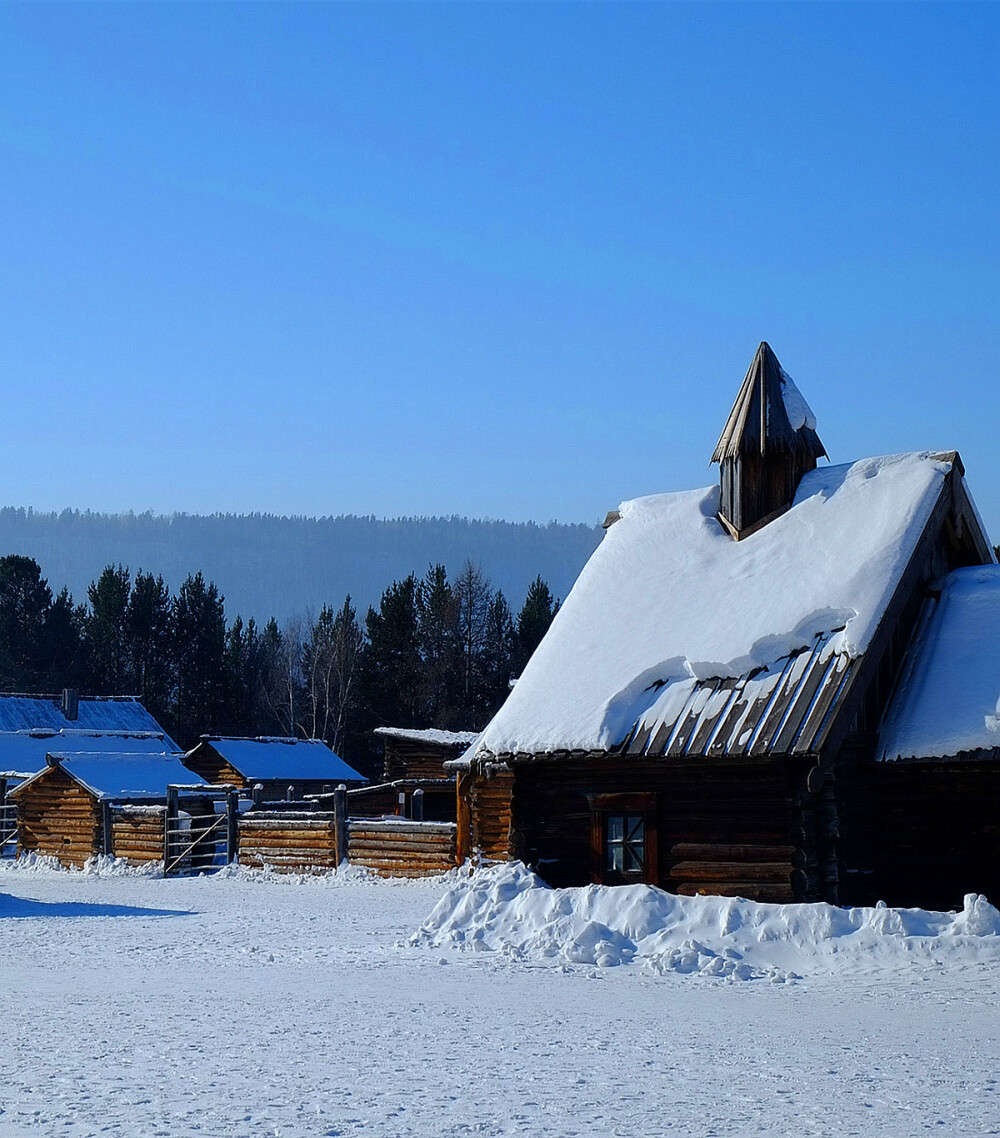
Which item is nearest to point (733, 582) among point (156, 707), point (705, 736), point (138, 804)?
point (705, 736)

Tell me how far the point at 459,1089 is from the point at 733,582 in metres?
12.7

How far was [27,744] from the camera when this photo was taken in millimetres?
46188

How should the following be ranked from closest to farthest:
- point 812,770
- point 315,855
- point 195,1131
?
point 195,1131 → point 812,770 → point 315,855

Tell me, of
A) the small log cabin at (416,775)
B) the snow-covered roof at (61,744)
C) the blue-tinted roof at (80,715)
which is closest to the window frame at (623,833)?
the small log cabin at (416,775)

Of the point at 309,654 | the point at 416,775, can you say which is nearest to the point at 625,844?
the point at 416,775

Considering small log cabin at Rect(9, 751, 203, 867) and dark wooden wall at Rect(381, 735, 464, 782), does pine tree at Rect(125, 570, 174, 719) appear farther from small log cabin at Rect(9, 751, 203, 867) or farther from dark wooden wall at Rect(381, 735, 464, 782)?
small log cabin at Rect(9, 751, 203, 867)

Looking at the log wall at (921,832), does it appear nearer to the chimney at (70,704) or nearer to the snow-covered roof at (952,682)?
the snow-covered roof at (952,682)

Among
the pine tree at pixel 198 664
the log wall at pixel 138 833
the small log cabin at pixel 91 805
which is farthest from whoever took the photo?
the pine tree at pixel 198 664

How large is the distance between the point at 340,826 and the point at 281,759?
20.0 meters

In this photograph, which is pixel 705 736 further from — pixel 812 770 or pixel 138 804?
pixel 138 804

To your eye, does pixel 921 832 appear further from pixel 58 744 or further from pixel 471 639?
pixel 471 639

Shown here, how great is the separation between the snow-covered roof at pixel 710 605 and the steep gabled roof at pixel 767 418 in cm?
74

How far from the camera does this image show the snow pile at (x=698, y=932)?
14539 mm

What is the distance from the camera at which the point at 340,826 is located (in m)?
29.0
